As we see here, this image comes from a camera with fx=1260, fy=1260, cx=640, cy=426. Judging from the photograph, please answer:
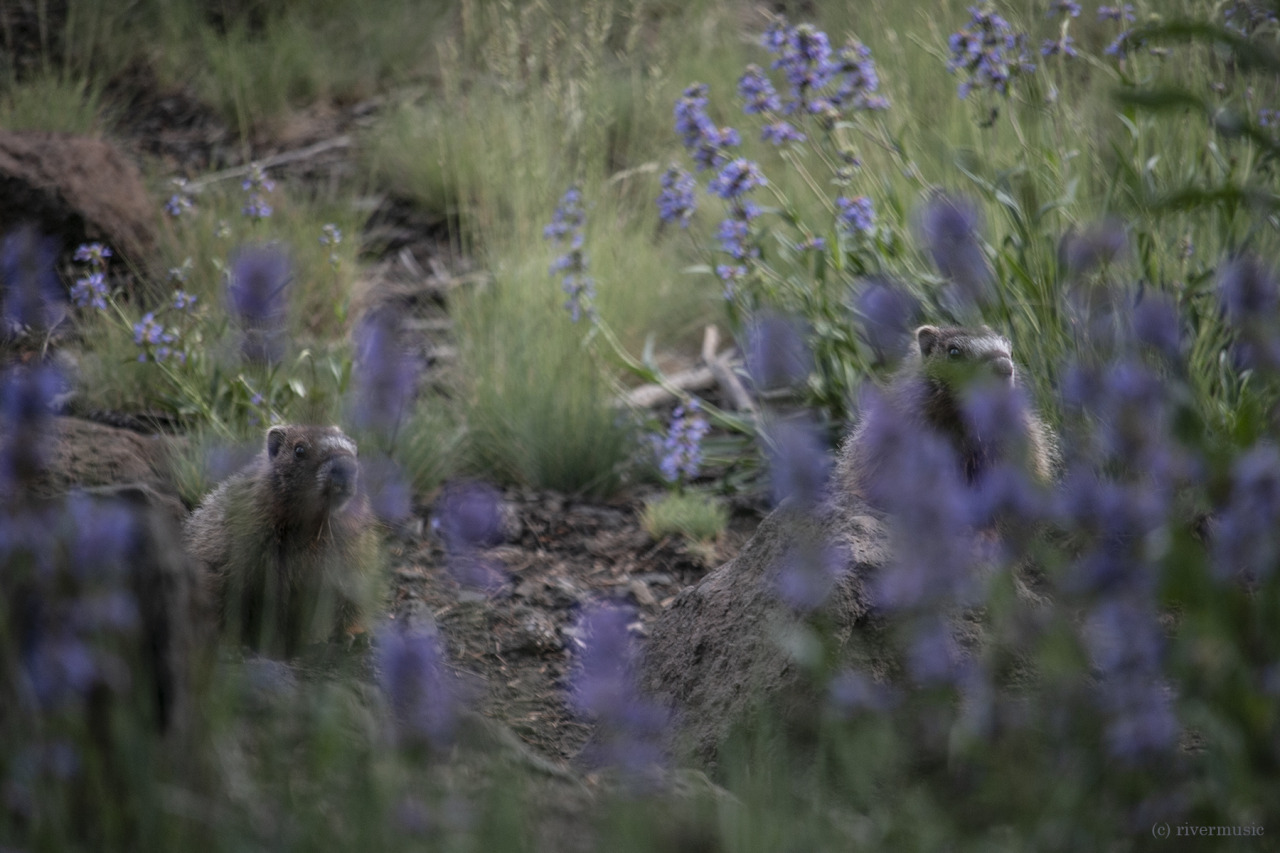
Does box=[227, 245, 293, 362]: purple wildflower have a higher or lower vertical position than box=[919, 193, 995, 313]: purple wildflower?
lower

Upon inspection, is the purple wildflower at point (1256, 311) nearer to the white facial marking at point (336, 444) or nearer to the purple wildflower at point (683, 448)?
the white facial marking at point (336, 444)

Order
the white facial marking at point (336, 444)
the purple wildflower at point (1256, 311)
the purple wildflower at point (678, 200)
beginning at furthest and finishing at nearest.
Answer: the purple wildflower at point (678, 200) < the white facial marking at point (336, 444) < the purple wildflower at point (1256, 311)

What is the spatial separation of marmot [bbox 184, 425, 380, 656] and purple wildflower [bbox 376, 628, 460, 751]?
4.69 feet

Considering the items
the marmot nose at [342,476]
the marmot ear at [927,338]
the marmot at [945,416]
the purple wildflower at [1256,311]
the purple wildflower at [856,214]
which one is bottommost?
the marmot nose at [342,476]

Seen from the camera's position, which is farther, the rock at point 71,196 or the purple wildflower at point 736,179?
the rock at point 71,196

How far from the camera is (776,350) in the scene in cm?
544

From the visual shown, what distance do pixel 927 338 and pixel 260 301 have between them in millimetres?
2431

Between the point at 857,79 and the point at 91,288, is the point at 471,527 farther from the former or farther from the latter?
the point at 857,79

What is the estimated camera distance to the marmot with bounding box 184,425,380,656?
397cm

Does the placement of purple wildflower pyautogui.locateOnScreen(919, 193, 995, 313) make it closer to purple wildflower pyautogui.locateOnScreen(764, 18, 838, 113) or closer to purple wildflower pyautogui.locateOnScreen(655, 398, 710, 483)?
purple wildflower pyautogui.locateOnScreen(764, 18, 838, 113)

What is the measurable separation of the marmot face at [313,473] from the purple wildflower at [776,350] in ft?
6.42

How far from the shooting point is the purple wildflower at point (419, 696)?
7.29 feet

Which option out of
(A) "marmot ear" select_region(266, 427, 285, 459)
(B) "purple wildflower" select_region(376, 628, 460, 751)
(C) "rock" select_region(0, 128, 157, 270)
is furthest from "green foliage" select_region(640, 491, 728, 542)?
(C) "rock" select_region(0, 128, 157, 270)

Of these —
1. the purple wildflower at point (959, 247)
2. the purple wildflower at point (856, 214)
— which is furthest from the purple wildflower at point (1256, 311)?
the purple wildflower at point (856, 214)
